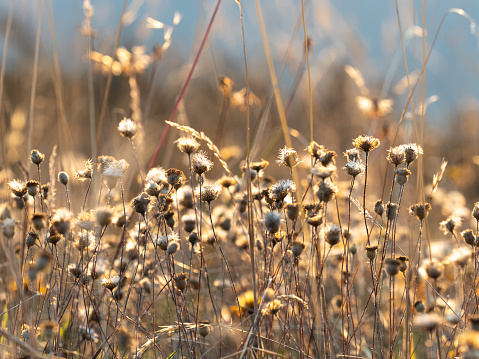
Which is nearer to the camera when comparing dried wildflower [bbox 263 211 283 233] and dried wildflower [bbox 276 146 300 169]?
dried wildflower [bbox 263 211 283 233]

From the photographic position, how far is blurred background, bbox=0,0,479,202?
2.26 meters

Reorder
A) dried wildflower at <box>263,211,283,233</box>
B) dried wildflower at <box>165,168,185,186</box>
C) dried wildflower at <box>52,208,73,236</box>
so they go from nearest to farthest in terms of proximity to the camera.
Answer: dried wildflower at <box>52,208,73,236</box> < dried wildflower at <box>263,211,283,233</box> < dried wildflower at <box>165,168,185,186</box>

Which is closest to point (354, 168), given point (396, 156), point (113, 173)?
point (396, 156)

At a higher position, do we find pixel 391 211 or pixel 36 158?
pixel 391 211

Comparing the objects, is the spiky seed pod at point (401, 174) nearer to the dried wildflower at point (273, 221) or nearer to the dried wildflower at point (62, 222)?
the dried wildflower at point (273, 221)

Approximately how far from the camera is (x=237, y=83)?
5465mm

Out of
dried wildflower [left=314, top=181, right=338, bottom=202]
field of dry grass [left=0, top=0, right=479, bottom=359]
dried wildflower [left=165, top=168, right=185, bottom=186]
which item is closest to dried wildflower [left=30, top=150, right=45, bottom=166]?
field of dry grass [left=0, top=0, right=479, bottom=359]

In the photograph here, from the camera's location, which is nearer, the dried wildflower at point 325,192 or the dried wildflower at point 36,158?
the dried wildflower at point 325,192

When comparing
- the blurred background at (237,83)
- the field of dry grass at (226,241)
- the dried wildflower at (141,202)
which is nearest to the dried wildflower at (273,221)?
the field of dry grass at (226,241)

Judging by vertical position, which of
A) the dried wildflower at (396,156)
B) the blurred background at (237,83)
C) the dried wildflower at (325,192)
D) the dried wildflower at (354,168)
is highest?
the dried wildflower at (396,156)

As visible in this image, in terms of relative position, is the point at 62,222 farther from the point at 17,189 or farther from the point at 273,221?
the point at 273,221

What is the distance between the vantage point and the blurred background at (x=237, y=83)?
7.41ft

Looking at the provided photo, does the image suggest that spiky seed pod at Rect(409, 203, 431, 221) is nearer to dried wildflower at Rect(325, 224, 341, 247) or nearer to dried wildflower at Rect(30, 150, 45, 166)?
dried wildflower at Rect(325, 224, 341, 247)

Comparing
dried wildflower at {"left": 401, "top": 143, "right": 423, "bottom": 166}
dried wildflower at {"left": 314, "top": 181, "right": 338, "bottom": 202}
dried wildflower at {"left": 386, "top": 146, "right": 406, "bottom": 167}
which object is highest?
dried wildflower at {"left": 401, "top": 143, "right": 423, "bottom": 166}
